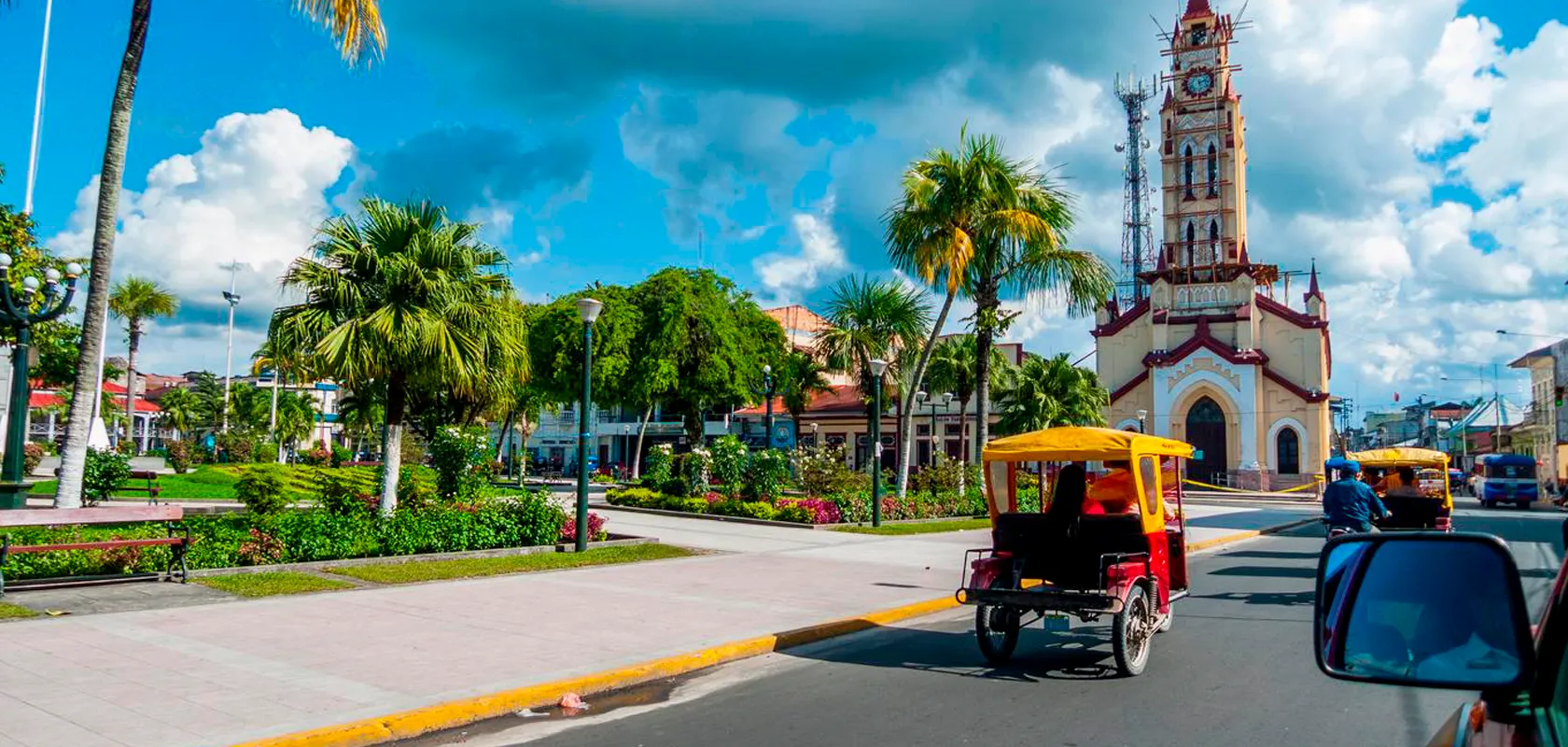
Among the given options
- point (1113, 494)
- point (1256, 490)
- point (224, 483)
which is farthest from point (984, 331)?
point (1256, 490)

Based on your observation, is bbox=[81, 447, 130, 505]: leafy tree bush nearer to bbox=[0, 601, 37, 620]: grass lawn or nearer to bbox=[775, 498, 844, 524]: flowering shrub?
bbox=[0, 601, 37, 620]: grass lawn

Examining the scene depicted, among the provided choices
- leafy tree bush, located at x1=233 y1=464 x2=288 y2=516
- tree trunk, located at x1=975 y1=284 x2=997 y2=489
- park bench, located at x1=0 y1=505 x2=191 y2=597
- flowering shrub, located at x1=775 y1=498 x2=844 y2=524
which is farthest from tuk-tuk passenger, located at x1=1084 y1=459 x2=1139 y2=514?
tree trunk, located at x1=975 y1=284 x2=997 y2=489

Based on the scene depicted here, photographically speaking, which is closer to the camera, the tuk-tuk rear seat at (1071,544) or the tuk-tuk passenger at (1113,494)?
the tuk-tuk rear seat at (1071,544)

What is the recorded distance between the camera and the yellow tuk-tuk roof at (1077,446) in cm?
878

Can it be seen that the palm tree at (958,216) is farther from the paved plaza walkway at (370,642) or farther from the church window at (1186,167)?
the church window at (1186,167)

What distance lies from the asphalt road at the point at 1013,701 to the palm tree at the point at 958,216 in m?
14.6

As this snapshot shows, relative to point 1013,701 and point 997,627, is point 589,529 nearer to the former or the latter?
point 997,627

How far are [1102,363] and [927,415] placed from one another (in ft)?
37.6

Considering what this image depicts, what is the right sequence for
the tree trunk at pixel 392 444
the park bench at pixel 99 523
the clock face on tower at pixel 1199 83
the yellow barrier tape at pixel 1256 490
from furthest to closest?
the clock face on tower at pixel 1199 83
the yellow barrier tape at pixel 1256 490
the tree trunk at pixel 392 444
the park bench at pixel 99 523

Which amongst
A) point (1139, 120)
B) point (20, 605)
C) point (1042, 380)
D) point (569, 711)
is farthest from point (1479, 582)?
point (1139, 120)

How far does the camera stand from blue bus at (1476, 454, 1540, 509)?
4556cm

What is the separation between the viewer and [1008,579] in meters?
8.80

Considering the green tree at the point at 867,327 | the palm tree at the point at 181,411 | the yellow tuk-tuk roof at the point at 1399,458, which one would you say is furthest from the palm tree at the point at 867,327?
the palm tree at the point at 181,411

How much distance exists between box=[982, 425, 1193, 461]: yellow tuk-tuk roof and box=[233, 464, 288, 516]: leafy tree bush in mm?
11796
